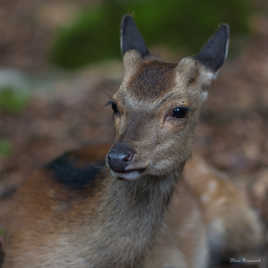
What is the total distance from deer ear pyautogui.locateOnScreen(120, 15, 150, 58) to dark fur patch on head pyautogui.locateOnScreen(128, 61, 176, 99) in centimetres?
54

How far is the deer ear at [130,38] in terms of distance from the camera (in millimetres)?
5383

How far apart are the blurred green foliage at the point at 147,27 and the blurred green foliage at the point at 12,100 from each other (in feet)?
5.87

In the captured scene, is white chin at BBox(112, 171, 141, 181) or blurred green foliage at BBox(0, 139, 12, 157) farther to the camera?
blurred green foliage at BBox(0, 139, 12, 157)

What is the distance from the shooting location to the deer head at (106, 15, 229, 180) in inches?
168

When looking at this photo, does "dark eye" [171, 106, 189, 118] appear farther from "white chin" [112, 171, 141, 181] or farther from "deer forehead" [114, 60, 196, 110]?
"white chin" [112, 171, 141, 181]

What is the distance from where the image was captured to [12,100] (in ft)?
31.0

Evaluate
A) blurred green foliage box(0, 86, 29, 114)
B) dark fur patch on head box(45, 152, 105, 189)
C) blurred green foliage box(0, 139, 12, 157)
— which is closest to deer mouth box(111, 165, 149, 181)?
dark fur patch on head box(45, 152, 105, 189)

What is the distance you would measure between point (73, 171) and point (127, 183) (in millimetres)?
935

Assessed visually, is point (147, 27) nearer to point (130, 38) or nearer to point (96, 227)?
point (130, 38)

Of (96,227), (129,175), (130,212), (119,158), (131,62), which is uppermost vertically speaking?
(131,62)

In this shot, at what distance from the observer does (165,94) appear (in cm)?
459

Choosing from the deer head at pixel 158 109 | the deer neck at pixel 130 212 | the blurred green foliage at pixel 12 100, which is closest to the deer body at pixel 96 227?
the deer neck at pixel 130 212

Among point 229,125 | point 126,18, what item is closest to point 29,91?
point 229,125

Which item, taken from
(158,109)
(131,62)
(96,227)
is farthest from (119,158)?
(131,62)
